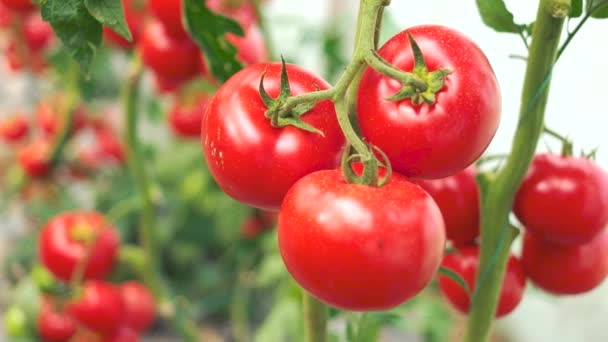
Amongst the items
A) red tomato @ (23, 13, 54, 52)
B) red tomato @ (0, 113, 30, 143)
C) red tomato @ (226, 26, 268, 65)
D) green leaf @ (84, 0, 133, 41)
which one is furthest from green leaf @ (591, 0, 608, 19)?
red tomato @ (0, 113, 30, 143)

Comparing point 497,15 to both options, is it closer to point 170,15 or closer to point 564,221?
point 564,221

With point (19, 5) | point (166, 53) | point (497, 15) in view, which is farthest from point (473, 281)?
point (19, 5)

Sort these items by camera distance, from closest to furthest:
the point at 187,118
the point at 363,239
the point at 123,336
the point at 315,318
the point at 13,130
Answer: the point at 363,239, the point at 315,318, the point at 123,336, the point at 187,118, the point at 13,130

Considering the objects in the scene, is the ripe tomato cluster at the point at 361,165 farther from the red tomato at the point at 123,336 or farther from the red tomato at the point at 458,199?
the red tomato at the point at 123,336

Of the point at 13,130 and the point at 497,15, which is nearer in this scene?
the point at 497,15

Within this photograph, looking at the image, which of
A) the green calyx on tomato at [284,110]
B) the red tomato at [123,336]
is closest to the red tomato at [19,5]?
the red tomato at [123,336]

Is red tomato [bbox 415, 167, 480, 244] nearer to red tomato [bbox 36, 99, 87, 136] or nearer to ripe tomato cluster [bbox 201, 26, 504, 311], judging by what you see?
ripe tomato cluster [bbox 201, 26, 504, 311]

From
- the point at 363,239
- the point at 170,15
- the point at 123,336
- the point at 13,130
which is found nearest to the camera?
the point at 363,239

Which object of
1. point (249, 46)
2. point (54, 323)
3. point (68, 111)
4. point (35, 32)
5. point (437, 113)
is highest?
point (437, 113)
